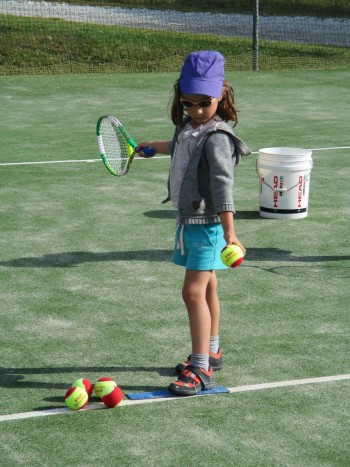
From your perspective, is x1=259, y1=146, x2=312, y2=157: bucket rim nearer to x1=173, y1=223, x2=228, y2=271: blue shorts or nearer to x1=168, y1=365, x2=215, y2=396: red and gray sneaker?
x1=173, y1=223, x2=228, y2=271: blue shorts

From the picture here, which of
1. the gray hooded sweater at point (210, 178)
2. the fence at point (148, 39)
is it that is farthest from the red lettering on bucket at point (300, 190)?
the fence at point (148, 39)

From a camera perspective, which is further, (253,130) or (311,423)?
(253,130)

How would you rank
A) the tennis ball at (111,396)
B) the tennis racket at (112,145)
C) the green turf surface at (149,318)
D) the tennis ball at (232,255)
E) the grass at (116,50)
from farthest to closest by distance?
the grass at (116,50)
the tennis racket at (112,145)
the tennis ball at (111,396)
the tennis ball at (232,255)
the green turf surface at (149,318)

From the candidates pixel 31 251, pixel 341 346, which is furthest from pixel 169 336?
pixel 31 251

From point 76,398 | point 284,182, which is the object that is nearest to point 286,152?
point 284,182

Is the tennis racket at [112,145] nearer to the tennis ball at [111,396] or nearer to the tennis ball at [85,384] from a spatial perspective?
the tennis ball at [85,384]

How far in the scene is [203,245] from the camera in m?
5.93

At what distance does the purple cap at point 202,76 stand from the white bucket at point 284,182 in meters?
4.15

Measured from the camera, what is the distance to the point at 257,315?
23.9ft

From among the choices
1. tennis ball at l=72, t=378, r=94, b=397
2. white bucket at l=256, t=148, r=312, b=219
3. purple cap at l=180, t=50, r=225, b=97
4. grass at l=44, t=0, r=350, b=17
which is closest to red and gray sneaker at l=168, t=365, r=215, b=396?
tennis ball at l=72, t=378, r=94, b=397

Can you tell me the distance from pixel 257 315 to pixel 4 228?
3331 mm

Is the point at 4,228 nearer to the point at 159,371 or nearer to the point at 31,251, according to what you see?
the point at 31,251

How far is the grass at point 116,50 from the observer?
23750mm

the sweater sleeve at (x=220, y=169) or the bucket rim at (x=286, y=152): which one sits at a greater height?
the sweater sleeve at (x=220, y=169)
